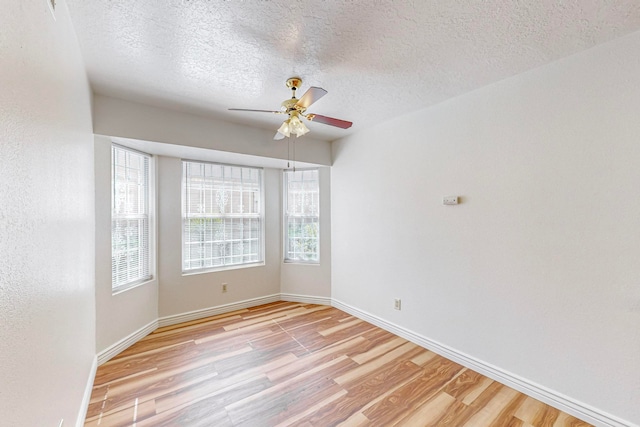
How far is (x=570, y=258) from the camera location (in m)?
1.93

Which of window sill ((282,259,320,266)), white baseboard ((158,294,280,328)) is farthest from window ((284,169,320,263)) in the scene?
white baseboard ((158,294,280,328))

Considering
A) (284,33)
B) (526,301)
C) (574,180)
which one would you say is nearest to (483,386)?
(526,301)

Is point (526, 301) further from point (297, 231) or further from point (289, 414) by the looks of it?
point (297, 231)

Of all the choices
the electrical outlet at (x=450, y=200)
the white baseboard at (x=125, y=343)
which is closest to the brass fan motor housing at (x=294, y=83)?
the electrical outlet at (x=450, y=200)

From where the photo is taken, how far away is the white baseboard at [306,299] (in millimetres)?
4207

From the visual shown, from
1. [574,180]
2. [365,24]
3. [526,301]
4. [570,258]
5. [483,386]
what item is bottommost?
[483,386]

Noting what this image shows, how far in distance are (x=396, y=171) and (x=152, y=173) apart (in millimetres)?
3025

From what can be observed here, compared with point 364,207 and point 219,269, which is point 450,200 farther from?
point 219,269

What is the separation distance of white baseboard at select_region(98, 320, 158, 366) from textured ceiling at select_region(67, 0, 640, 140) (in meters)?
2.48

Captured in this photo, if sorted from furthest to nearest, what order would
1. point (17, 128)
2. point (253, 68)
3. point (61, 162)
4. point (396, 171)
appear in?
1. point (396, 171)
2. point (253, 68)
3. point (61, 162)
4. point (17, 128)

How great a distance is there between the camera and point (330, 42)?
5.90 ft

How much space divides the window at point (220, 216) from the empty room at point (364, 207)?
158 mm

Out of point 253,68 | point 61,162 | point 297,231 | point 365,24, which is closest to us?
point 61,162

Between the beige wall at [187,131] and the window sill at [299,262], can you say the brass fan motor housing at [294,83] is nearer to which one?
the beige wall at [187,131]
